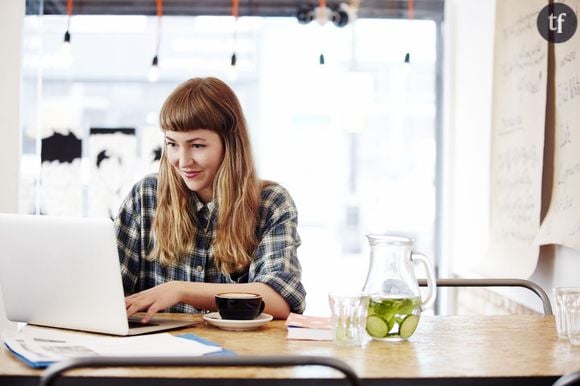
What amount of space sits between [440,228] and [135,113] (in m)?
1.56

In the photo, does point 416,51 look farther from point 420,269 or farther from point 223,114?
point 223,114

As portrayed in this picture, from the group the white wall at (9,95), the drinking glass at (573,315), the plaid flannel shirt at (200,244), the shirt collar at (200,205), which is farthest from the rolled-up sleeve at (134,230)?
the white wall at (9,95)

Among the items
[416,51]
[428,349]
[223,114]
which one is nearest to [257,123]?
[416,51]

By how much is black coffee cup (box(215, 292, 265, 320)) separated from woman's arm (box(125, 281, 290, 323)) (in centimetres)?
13

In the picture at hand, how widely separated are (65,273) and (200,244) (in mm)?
606

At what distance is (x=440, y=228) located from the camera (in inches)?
155

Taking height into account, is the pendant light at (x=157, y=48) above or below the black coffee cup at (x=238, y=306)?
above

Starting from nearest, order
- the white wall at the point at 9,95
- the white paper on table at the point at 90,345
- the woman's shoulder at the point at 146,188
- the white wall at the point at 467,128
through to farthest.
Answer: the white paper on table at the point at 90,345
the woman's shoulder at the point at 146,188
the white wall at the point at 467,128
the white wall at the point at 9,95

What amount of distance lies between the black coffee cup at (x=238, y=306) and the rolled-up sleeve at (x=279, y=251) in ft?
0.71

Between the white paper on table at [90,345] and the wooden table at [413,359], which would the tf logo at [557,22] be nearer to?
the wooden table at [413,359]

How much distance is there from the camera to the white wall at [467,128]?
3.30 m

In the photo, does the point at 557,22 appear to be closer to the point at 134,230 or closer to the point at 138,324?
the point at 134,230

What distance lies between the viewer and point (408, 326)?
1582 millimetres

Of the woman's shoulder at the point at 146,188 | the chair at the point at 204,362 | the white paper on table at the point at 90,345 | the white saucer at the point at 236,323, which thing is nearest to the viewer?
the chair at the point at 204,362
